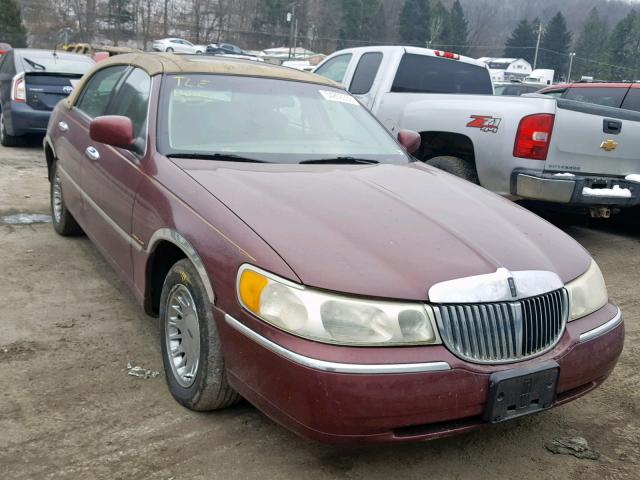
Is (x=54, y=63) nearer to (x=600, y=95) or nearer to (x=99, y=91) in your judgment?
(x=99, y=91)

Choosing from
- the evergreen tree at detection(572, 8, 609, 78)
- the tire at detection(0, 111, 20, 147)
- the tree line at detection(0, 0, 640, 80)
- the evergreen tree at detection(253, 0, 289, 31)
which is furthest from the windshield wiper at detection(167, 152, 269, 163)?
the evergreen tree at detection(572, 8, 609, 78)

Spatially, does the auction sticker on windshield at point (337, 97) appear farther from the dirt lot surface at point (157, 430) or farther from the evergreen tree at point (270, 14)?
the evergreen tree at point (270, 14)

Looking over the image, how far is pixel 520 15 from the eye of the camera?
3915 inches

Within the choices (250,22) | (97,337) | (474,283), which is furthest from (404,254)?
(250,22)

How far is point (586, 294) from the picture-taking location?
2768mm

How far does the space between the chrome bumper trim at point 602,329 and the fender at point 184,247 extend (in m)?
1.52

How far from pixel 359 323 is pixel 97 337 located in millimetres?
2028

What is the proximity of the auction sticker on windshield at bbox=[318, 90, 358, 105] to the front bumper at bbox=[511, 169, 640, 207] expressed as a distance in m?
1.85

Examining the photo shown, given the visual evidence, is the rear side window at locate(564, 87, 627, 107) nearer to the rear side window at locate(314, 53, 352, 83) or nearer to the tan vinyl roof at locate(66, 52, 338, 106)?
the rear side window at locate(314, 53, 352, 83)

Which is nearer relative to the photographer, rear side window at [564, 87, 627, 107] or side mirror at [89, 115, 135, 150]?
side mirror at [89, 115, 135, 150]

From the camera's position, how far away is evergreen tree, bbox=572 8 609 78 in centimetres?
8381

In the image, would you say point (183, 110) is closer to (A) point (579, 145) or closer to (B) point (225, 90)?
(B) point (225, 90)

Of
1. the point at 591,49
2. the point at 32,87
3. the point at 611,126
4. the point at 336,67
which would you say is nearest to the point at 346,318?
the point at 611,126

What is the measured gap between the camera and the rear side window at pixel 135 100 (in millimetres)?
3719
